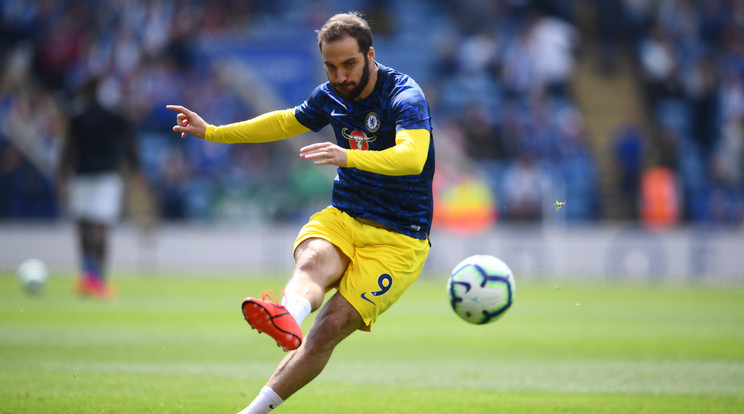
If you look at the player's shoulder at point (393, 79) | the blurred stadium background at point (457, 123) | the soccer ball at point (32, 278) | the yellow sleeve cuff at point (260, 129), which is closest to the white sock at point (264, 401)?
the yellow sleeve cuff at point (260, 129)

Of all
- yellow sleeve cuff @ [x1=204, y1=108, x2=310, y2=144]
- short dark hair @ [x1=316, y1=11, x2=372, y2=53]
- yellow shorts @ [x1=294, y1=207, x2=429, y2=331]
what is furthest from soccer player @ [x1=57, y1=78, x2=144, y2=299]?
short dark hair @ [x1=316, y1=11, x2=372, y2=53]

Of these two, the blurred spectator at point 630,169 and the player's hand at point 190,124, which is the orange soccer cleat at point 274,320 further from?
the blurred spectator at point 630,169

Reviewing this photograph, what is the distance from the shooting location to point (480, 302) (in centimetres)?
642

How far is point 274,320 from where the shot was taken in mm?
4691

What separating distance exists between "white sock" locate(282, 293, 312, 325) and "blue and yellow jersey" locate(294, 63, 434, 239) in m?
0.81

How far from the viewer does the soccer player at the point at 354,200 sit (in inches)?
202

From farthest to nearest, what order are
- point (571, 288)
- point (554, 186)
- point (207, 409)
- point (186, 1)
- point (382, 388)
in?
point (186, 1) → point (554, 186) → point (571, 288) → point (382, 388) → point (207, 409)

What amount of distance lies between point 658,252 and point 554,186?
9.04ft

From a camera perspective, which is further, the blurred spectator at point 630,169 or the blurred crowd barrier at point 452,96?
the blurred spectator at point 630,169

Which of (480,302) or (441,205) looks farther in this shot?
(441,205)

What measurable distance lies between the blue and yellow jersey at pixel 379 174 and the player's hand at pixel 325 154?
0.74m

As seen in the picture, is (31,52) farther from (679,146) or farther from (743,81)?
(743,81)

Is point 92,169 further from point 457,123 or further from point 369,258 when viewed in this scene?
point 457,123

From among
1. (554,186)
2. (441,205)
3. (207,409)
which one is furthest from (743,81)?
(207,409)
